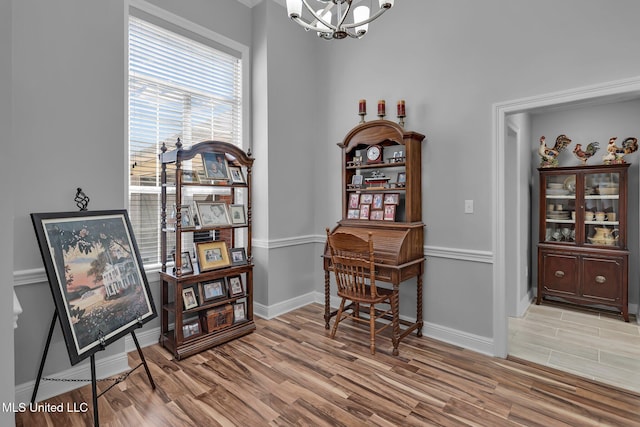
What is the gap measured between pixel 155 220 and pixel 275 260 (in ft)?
4.22

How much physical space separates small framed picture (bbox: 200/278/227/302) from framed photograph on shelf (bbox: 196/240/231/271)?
17 cm

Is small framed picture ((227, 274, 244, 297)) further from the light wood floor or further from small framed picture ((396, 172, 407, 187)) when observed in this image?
small framed picture ((396, 172, 407, 187))

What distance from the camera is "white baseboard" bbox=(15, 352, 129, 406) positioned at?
212 centimetres

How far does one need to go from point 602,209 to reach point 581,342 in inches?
67.3

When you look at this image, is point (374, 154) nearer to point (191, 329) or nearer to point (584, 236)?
point (191, 329)

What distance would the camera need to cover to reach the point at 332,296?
396cm

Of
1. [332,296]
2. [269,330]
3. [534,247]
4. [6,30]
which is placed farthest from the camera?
[534,247]

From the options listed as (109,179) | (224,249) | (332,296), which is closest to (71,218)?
(109,179)

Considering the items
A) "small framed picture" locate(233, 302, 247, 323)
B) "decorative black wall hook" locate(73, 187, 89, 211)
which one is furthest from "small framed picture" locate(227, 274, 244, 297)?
"decorative black wall hook" locate(73, 187, 89, 211)

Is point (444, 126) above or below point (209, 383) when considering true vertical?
above

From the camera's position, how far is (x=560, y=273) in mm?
4031

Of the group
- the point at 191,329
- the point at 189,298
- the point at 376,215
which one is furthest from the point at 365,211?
the point at 191,329

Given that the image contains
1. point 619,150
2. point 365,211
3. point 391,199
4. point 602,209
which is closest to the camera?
point 391,199

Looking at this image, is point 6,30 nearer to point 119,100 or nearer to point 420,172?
point 119,100
